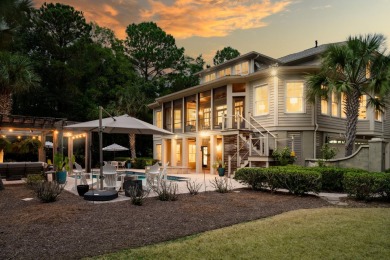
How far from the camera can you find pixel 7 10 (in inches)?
419

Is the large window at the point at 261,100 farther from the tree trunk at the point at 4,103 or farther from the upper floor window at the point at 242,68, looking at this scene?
the tree trunk at the point at 4,103

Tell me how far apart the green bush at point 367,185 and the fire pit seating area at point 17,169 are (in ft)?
46.0

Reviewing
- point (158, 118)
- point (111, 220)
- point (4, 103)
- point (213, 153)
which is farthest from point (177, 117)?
point (111, 220)

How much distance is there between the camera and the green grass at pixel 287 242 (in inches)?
169

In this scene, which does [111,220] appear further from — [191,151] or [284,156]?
[191,151]

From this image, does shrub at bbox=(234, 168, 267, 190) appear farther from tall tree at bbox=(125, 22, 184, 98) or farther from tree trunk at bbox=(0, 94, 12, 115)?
tall tree at bbox=(125, 22, 184, 98)

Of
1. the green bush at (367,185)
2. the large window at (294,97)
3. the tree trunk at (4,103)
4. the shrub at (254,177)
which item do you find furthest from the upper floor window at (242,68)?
the tree trunk at (4,103)

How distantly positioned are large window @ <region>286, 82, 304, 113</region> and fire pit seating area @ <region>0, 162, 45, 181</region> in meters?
14.0

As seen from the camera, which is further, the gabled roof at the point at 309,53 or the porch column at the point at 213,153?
the porch column at the point at 213,153

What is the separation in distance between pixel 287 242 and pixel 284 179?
18.8 ft

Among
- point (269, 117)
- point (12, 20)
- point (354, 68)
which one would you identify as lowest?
point (269, 117)

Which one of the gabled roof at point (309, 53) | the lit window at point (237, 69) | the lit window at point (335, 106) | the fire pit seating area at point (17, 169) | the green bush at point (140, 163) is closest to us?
the fire pit seating area at point (17, 169)

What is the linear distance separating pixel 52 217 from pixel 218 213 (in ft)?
12.6

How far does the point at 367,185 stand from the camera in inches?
352
